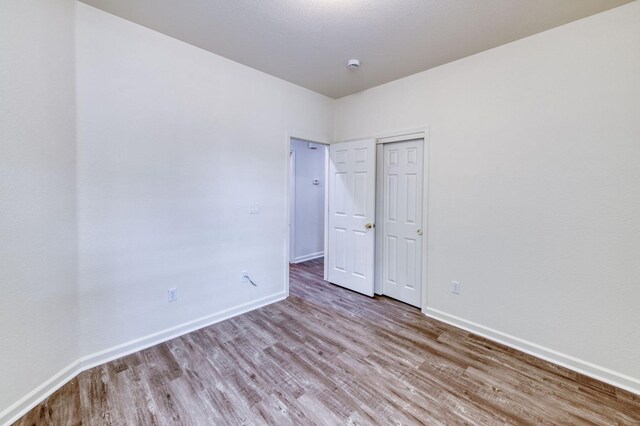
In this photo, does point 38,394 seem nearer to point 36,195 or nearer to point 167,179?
point 36,195

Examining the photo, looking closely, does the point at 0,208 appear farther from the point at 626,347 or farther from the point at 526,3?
the point at 626,347

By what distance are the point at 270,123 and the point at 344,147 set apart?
3.56 ft

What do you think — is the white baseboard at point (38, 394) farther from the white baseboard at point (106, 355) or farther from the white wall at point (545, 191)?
the white wall at point (545, 191)

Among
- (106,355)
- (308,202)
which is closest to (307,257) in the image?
(308,202)

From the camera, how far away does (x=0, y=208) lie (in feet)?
4.98

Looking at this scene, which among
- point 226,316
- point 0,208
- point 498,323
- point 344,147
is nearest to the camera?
point 0,208

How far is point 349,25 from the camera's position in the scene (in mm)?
2127

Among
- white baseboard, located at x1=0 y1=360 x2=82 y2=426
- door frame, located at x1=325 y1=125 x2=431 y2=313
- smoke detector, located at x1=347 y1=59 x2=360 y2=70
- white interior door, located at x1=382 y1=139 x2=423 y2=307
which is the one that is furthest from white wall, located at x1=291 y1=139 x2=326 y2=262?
white baseboard, located at x1=0 y1=360 x2=82 y2=426

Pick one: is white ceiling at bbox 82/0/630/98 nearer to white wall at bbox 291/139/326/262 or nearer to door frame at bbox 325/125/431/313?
door frame at bbox 325/125/431/313

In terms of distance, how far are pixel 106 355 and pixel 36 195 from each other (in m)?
1.32

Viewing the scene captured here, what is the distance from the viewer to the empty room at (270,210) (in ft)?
5.54

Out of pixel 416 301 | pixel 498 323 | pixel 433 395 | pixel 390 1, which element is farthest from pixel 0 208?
pixel 498 323

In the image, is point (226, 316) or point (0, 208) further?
point (226, 316)

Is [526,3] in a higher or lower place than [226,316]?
higher
